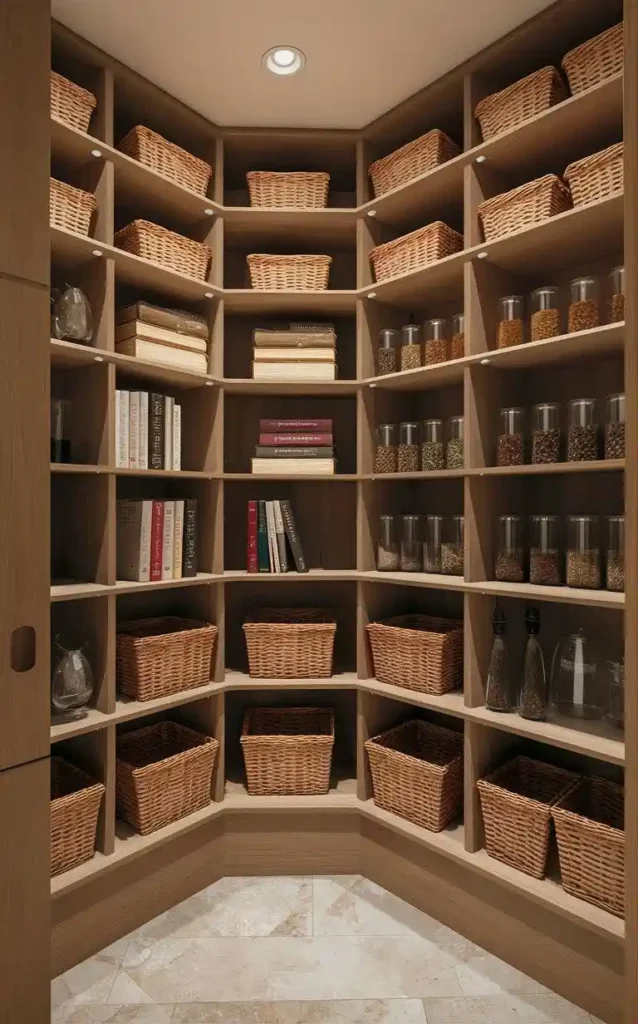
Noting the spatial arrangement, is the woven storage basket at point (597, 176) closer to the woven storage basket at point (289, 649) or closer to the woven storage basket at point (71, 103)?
the woven storage basket at point (71, 103)

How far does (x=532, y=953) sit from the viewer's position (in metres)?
1.75

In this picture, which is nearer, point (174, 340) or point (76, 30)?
point (76, 30)

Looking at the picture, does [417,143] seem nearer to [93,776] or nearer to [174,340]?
[174,340]

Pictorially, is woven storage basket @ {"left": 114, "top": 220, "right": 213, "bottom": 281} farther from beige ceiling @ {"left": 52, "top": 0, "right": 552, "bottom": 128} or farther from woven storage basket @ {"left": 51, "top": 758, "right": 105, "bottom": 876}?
woven storage basket @ {"left": 51, "top": 758, "right": 105, "bottom": 876}

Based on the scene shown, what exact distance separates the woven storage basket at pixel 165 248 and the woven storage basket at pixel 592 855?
2026 mm

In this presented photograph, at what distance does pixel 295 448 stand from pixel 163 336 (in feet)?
1.95

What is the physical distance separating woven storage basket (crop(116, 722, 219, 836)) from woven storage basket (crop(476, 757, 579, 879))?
3.03 ft

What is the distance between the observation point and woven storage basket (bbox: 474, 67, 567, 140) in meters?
1.74

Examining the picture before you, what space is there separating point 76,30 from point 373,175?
3.26 ft

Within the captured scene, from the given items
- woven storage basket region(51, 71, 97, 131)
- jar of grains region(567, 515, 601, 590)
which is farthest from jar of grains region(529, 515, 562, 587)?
woven storage basket region(51, 71, 97, 131)

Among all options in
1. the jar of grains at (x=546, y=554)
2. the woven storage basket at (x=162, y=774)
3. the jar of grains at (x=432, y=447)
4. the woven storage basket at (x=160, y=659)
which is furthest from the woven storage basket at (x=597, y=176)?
the woven storage basket at (x=162, y=774)

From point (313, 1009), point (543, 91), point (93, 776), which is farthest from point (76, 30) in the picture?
point (313, 1009)

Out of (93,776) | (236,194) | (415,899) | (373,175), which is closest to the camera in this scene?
(93,776)

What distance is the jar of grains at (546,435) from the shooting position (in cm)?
180
